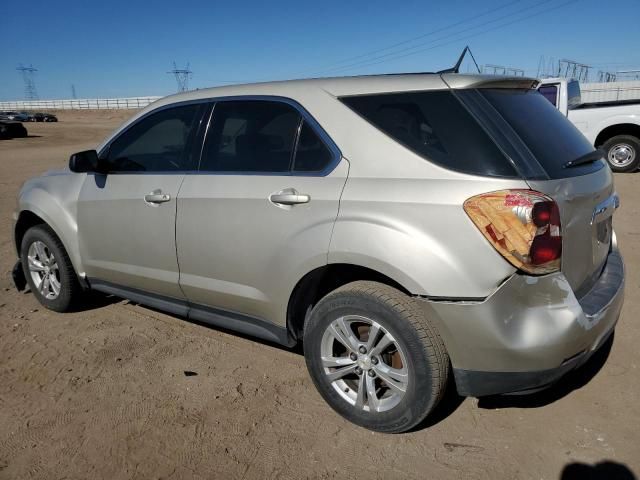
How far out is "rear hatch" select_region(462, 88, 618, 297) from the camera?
7.41 ft

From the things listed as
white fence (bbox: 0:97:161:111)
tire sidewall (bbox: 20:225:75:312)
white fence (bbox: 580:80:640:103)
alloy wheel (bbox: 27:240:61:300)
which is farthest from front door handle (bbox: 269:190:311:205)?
white fence (bbox: 0:97:161:111)

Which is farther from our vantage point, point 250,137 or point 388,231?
point 250,137

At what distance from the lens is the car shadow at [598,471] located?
230 centimetres

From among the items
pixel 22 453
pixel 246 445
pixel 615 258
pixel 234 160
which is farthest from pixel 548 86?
pixel 22 453

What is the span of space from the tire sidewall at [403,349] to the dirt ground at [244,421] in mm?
97

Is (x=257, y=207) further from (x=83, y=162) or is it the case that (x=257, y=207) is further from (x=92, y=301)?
(x=92, y=301)

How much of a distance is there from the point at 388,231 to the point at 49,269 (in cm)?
324

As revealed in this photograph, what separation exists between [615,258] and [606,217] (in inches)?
16.0

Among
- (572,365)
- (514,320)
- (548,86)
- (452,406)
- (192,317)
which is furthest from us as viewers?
(548,86)

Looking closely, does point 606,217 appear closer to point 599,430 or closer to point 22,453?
point 599,430

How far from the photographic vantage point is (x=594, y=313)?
2365mm

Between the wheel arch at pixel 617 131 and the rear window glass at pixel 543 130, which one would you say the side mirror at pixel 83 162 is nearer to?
the rear window glass at pixel 543 130

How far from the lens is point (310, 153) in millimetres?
2766

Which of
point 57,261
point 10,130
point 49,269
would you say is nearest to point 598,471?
point 57,261
